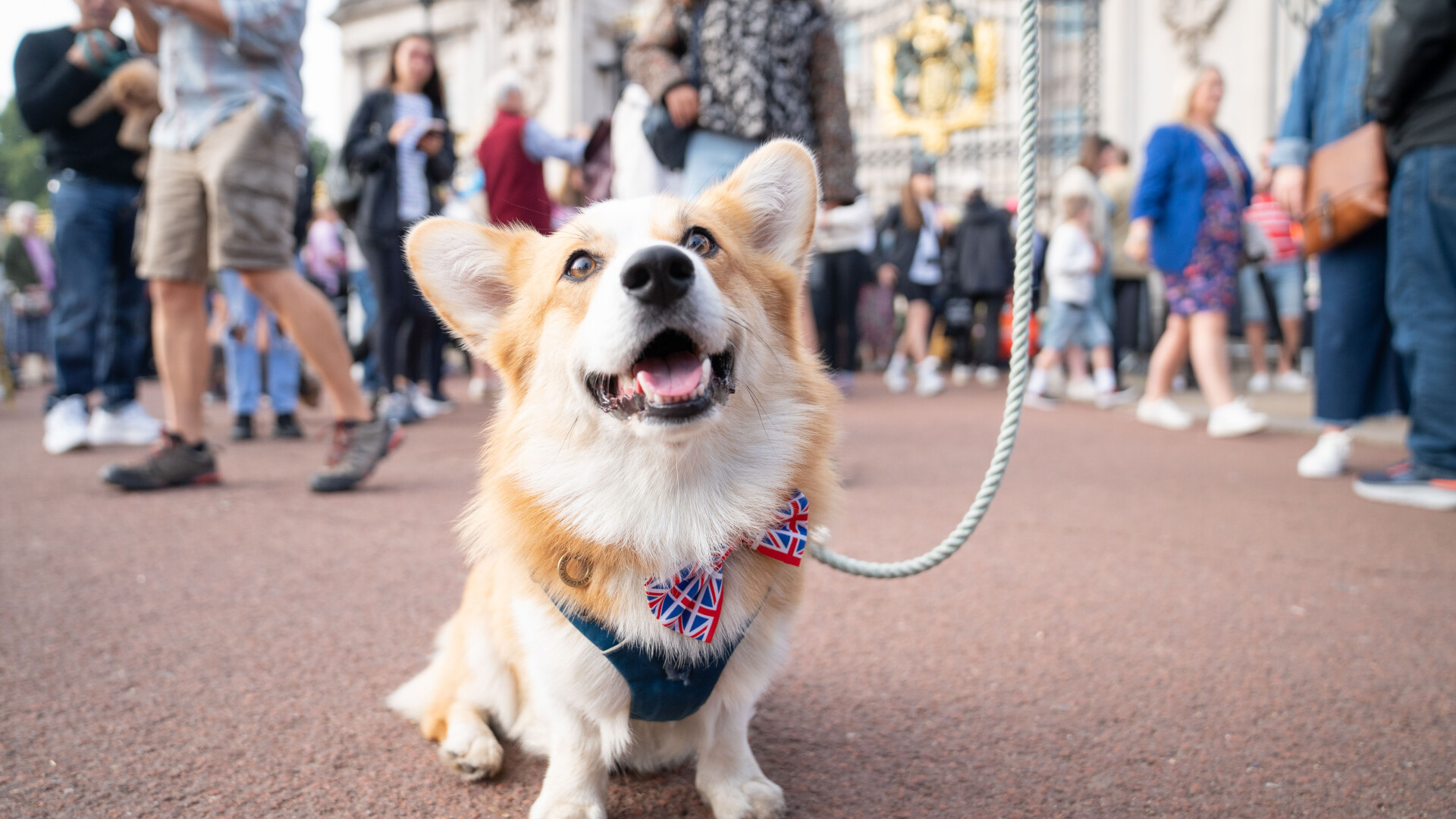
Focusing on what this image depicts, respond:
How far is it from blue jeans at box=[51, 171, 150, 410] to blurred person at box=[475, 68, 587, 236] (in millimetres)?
2170

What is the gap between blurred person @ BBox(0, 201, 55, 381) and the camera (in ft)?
36.2

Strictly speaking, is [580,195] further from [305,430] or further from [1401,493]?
[1401,493]

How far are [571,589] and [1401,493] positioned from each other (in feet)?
12.6

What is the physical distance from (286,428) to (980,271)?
694 centimetres

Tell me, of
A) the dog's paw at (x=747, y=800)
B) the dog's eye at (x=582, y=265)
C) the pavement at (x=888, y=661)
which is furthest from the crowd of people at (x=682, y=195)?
the dog's paw at (x=747, y=800)

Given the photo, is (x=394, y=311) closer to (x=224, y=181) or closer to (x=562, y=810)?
(x=224, y=181)

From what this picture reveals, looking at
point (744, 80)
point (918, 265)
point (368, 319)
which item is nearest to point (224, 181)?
point (744, 80)

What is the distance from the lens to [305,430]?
643cm

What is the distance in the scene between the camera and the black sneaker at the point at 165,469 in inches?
148

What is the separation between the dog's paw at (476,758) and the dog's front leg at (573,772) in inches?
6.5

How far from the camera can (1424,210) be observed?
327cm

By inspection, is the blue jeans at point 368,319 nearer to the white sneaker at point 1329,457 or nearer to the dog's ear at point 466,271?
the dog's ear at point 466,271

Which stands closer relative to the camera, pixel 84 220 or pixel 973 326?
pixel 84 220

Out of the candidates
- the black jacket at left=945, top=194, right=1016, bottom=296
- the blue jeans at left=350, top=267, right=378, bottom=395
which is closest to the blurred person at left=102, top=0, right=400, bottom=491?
the blue jeans at left=350, top=267, right=378, bottom=395
